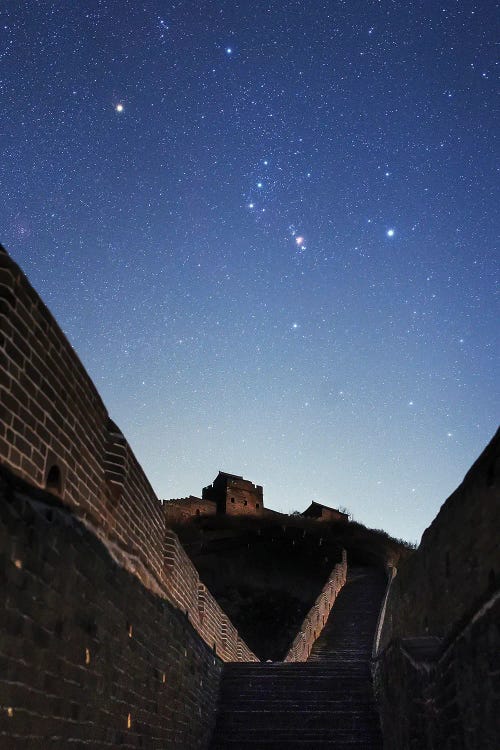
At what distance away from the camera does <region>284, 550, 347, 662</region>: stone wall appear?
1516cm

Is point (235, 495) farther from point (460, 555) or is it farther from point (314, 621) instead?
point (460, 555)

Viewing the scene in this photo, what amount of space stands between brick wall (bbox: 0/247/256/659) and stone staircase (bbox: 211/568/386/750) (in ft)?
12.3

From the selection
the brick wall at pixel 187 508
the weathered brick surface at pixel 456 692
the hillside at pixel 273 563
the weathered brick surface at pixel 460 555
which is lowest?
the weathered brick surface at pixel 456 692

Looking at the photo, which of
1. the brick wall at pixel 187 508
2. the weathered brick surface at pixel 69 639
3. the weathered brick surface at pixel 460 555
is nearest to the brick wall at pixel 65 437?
the weathered brick surface at pixel 69 639

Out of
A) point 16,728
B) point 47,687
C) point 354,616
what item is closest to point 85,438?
point 47,687

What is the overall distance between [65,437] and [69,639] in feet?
4.30

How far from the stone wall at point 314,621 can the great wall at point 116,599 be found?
235 inches

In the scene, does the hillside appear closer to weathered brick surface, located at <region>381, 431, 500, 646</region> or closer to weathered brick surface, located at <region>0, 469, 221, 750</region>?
weathered brick surface, located at <region>381, 431, 500, 646</region>

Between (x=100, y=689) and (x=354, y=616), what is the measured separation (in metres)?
17.1

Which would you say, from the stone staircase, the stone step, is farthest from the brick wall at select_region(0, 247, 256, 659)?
the stone step

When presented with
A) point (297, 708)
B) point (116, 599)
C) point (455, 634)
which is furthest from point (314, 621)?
point (455, 634)

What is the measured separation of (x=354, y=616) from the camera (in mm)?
20391

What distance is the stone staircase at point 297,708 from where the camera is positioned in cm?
908

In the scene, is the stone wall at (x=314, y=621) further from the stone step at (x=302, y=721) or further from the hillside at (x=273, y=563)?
the hillside at (x=273, y=563)
